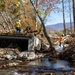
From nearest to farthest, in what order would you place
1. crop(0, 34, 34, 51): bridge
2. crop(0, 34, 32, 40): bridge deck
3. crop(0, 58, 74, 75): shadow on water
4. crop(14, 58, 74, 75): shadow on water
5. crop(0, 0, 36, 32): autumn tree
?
crop(0, 58, 74, 75): shadow on water
crop(14, 58, 74, 75): shadow on water
crop(0, 34, 34, 51): bridge
crop(0, 34, 32, 40): bridge deck
crop(0, 0, 36, 32): autumn tree

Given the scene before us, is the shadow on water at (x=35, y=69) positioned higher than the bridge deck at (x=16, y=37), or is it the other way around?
the bridge deck at (x=16, y=37)

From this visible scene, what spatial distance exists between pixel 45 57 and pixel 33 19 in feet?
77.2

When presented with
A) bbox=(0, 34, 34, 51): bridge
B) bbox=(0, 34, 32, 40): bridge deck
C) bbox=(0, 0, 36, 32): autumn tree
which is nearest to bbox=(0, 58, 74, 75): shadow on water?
bbox=(0, 34, 34, 51): bridge

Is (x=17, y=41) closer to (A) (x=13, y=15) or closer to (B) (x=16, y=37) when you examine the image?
(B) (x=16, y=37)

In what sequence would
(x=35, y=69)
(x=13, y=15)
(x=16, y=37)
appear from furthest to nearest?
(x=13, y=15), (x=16, y=37), (x=35, y=69)

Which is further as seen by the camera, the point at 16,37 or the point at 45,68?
the point at 16,37

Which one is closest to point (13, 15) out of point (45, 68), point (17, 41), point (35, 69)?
point (17, 41)

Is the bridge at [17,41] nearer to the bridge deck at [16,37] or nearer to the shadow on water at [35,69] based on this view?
the bridge deck at [16,37]

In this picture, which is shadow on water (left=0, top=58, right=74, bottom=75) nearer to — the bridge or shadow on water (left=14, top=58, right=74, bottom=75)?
shadow on water (left=14, top=58, right=74, bottom=75)

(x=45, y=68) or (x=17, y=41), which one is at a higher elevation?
(x=17, y=41)

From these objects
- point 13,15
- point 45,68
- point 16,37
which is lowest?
point 45,68

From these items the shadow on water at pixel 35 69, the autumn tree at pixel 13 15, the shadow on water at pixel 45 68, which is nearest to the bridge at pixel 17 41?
the autumn tree at pixel 13 15

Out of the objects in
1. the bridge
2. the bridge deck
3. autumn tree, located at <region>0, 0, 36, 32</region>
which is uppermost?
autumn tree, located at <region>0, 0, 36, 32</region>

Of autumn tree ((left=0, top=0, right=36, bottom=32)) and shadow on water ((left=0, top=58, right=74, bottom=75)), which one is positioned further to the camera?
autumn tree ((left=0, top=0, right=36, bottom=32))
